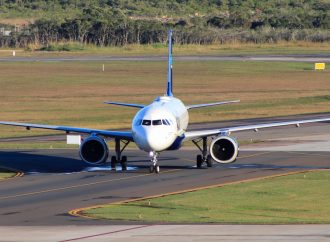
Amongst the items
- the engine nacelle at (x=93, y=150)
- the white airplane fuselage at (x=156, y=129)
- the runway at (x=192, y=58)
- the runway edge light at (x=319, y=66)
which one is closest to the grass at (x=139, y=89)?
the runway edge light at (x=319, y=66)

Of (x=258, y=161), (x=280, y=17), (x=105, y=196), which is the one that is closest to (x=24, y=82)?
(x=258, y=161)

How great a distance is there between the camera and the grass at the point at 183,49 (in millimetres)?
157125

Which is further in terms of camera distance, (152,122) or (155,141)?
(152,122)

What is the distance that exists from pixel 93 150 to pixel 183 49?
11059 cm

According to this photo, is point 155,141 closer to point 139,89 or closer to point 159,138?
point 159,138

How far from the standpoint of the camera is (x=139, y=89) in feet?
346

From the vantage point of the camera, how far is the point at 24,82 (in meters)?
113

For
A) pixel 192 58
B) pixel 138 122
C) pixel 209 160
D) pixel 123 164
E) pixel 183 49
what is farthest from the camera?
pixel 183 49

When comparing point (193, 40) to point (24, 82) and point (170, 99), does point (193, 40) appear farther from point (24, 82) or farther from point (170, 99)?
point (170, 99)

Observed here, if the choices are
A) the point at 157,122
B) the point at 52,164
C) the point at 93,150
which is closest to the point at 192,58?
the point at 52,164

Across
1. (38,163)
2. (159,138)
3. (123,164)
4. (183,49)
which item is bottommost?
(183,49)

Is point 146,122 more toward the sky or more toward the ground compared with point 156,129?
more toward the sky

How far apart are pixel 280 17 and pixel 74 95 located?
10066 cm

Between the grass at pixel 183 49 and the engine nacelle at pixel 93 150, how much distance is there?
331 feet
